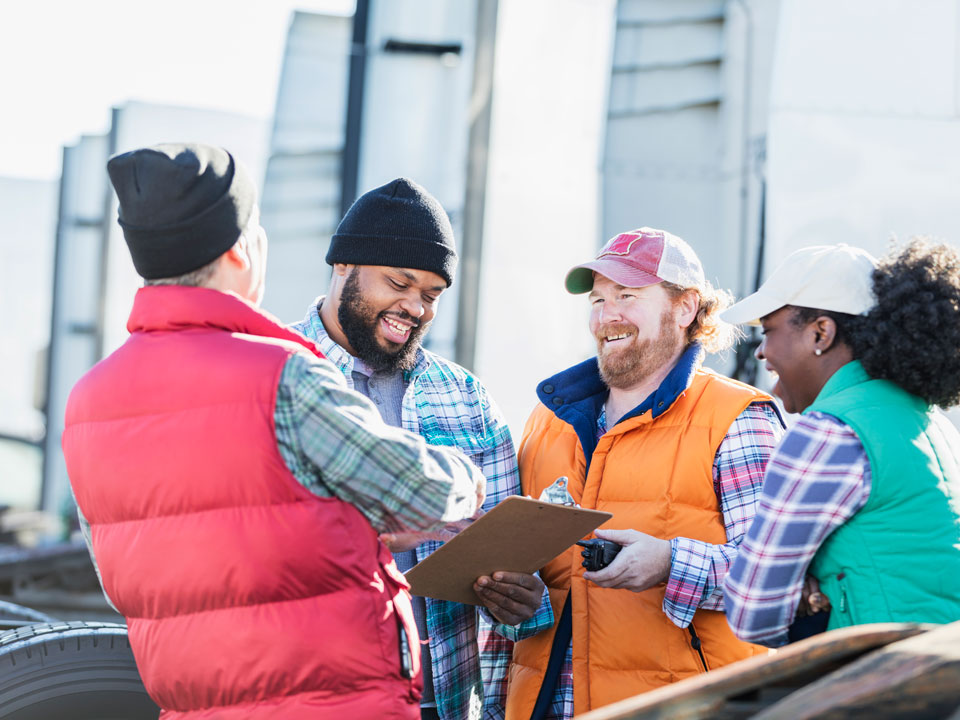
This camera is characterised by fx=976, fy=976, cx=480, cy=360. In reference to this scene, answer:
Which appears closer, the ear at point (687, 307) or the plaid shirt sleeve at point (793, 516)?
the plaid shirt sleeve at point (793, 516)

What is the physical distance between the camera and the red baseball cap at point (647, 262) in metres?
2.63

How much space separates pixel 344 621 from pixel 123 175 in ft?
2.63

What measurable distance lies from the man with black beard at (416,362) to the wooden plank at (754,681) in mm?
1314

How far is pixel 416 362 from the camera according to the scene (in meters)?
2.82

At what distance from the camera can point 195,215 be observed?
157cm

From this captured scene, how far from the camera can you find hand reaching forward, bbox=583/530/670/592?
7.30ft

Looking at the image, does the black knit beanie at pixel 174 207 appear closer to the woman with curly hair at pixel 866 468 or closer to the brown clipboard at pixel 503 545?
the brown clipboard at pixel 503 545

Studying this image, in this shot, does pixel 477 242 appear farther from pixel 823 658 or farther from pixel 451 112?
pixel 823 658

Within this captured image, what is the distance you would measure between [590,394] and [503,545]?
0.75m

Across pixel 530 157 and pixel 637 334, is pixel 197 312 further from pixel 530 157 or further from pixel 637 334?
pixel 530 157

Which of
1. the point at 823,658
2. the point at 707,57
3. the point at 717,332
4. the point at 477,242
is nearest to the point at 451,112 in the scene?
the point at 477,242

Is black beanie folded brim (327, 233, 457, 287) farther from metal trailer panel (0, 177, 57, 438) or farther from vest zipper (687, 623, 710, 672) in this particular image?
metal trailer panel (0, 177, 57, 438)

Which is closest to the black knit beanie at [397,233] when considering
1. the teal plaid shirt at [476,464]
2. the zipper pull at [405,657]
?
the teal plaid shirt at [476,464]

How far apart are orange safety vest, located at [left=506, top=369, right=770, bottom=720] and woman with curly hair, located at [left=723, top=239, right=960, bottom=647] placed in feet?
1.25
